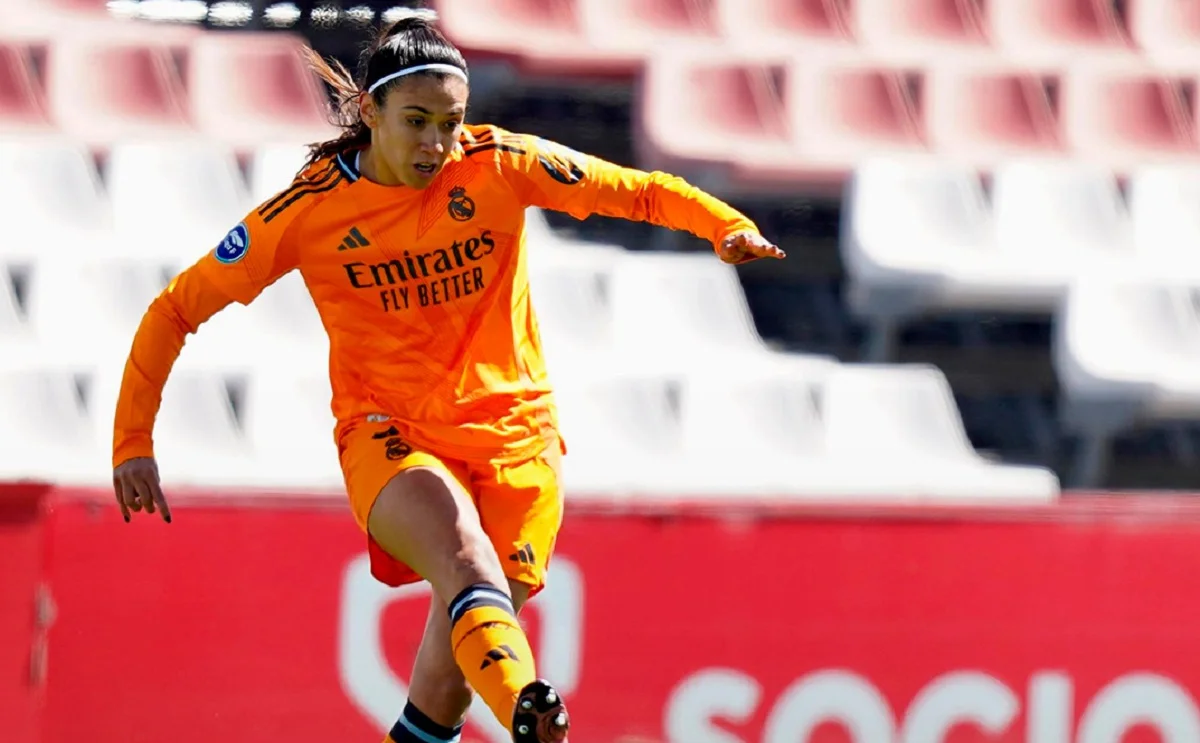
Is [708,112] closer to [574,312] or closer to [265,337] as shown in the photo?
[574,312]

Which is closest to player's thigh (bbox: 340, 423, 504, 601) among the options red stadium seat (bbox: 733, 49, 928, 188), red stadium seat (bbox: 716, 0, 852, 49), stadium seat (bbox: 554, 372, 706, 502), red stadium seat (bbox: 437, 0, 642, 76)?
stadium seat (bbox: 554, 372, 706, 502)

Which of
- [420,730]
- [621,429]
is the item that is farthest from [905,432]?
[420,730]

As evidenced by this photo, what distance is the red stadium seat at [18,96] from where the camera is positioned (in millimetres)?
7766

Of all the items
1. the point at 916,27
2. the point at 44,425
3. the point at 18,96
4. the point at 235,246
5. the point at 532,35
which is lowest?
the point at 235,246

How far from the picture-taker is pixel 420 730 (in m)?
3.65

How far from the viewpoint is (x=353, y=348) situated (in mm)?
3652

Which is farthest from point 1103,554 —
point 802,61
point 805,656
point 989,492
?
point 802,61

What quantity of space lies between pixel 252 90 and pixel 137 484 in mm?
4728

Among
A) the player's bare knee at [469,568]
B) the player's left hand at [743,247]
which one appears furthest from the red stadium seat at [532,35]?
the player's bare knee at [469,568]

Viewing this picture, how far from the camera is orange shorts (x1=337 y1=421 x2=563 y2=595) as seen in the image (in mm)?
3580

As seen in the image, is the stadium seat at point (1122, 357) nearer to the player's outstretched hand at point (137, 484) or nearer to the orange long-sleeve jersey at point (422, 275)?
the orange long-sleeve jersey at point (422, 275)

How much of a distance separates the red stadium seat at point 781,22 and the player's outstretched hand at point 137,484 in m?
5.20

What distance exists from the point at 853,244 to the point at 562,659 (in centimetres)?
290

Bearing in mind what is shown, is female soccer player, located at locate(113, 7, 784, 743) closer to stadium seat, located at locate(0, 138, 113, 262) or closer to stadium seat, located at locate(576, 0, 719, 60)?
stadium seat, located at locate(0, 138, 113, 262)
